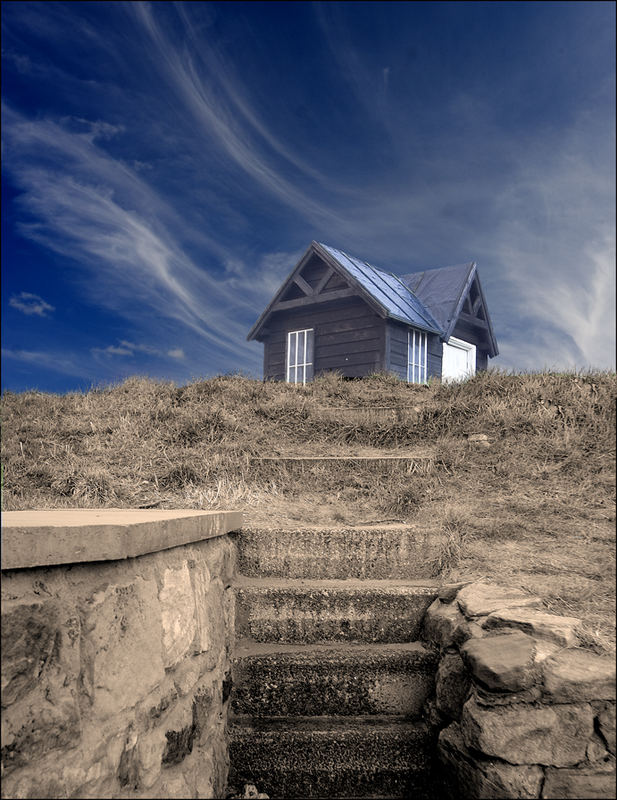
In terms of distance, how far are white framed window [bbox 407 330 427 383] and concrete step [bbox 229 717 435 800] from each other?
10.3 metres

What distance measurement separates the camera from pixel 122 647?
207 centimetres

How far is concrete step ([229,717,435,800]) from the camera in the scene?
2.78 meters

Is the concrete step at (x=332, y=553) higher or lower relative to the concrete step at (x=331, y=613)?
higher

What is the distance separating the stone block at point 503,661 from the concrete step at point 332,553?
1.05 metres

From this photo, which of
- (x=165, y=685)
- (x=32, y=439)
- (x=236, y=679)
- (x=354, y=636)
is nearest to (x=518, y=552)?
(x=354, y=636)

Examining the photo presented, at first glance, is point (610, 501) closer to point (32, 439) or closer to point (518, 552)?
point (518, 552)

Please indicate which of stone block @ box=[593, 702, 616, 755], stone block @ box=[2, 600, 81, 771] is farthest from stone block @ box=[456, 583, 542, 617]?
stone block @ box=[2, 600, 81, 771]

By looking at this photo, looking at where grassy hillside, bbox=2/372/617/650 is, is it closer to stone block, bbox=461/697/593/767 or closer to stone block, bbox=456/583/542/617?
stone block, bbox=456/583/542/617

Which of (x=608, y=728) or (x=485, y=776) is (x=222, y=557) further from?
(x=608, y=728)

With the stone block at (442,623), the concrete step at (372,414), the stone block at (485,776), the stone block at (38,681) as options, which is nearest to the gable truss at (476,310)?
the concrete step at (372,414)

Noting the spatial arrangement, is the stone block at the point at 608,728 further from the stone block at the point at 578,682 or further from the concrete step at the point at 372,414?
the concrete step at the point at 372,414

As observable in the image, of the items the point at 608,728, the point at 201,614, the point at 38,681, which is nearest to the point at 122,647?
the point at 38,681

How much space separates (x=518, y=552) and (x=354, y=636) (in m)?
1.03

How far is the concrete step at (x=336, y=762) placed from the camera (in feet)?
9.13
